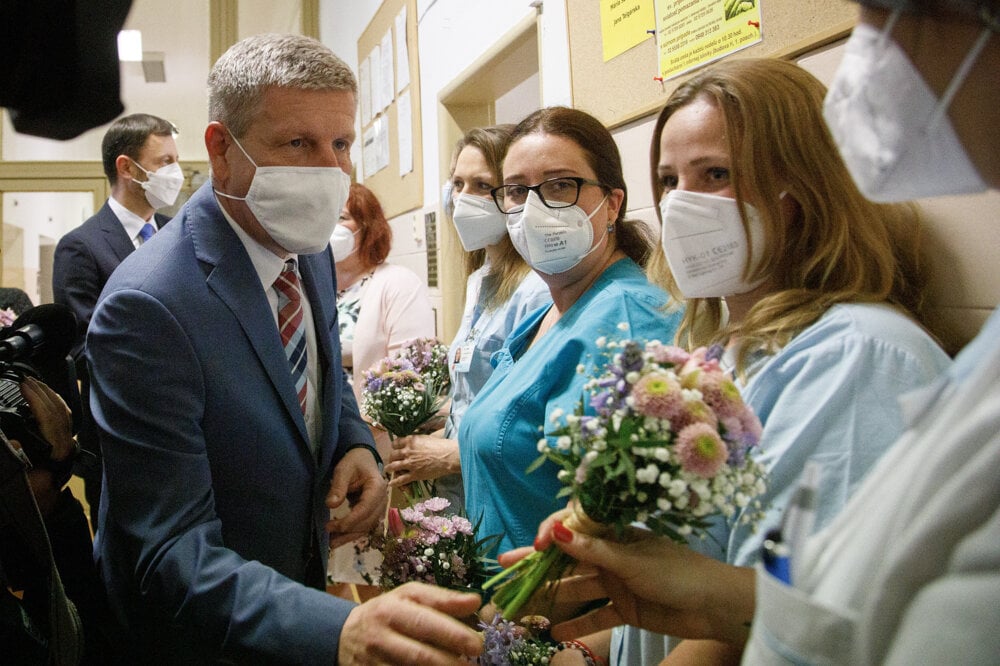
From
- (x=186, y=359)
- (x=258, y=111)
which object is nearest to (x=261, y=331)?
(x=186, y=359)

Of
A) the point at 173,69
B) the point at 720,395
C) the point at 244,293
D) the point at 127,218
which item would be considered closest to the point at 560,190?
the point at 244,293

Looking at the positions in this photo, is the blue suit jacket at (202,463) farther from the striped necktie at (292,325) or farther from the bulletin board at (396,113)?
the bulletin board at (396,113)

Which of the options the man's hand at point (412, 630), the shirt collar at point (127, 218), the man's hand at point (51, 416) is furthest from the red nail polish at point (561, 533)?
the shirt collar at point (127, 218)

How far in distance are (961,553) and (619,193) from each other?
4.68 feet

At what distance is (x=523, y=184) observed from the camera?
178 cm

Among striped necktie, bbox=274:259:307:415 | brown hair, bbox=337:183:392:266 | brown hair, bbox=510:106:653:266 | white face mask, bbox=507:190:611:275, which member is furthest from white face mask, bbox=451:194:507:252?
striped necktie, bbox=274:259:307:415

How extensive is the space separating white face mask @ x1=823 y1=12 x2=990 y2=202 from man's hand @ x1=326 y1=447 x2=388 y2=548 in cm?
118

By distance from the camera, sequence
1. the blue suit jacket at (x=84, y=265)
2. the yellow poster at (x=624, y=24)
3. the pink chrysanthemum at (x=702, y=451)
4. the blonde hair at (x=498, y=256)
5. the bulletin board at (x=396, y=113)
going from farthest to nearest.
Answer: the bulletin board at (x=396, y=113) < the blue suit jacket at (x=84, y=265) < the blonde hair at (x=498, y=256) < the yellow poster at (x=624, y=24) < the pink chrysanthemum at (x=702, y=451)

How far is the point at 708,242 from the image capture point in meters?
1.22

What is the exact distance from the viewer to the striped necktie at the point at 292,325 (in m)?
1.49

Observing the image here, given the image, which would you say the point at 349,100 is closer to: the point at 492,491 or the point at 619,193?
the point at 619,193

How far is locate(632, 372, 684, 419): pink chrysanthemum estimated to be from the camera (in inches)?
30.7

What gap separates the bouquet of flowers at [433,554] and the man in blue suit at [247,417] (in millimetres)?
158

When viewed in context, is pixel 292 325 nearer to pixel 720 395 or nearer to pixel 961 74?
pixel 720 395
